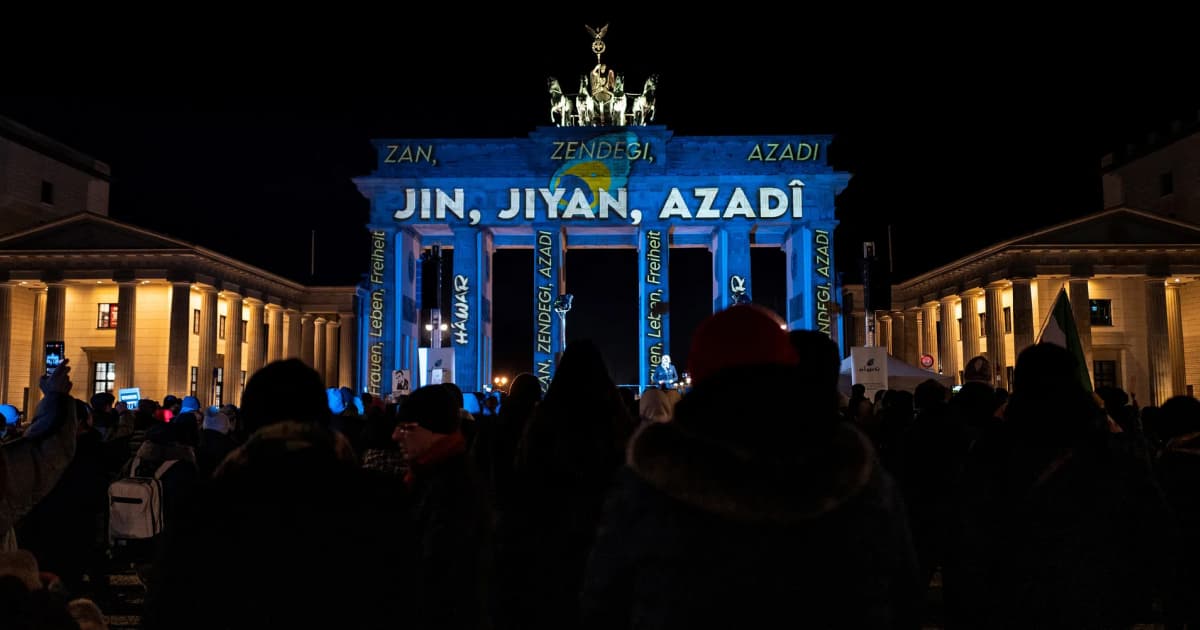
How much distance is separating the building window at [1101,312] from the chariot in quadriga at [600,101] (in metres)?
26.3

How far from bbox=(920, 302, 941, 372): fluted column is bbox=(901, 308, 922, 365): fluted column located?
701 mm

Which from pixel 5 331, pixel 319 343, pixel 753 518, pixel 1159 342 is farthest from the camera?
pixel 319 343

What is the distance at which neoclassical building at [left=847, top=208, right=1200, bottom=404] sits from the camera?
4166 centimetres

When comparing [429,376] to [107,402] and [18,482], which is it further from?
[18,482]

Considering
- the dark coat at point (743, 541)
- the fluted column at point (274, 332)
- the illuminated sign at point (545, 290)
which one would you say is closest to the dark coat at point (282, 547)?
the dark coat at point (743, 541)

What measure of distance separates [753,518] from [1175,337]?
50432 millimetres

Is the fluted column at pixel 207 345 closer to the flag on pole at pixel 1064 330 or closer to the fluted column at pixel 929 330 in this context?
the flag on pole at pixel 1064 330

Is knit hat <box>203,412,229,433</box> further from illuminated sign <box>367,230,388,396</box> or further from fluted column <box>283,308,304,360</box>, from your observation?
fluted column <box>283,308,304,360</box>

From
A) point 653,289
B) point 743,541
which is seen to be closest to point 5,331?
point 653,289

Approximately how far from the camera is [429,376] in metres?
23.1

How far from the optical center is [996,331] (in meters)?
43.2

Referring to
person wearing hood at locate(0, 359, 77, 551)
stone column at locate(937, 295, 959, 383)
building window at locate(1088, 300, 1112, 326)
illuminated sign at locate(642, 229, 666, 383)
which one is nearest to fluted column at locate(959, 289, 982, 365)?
stone column at locate(937, 295, 959, 383)

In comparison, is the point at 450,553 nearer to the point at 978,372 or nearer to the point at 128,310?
the point at 978,372

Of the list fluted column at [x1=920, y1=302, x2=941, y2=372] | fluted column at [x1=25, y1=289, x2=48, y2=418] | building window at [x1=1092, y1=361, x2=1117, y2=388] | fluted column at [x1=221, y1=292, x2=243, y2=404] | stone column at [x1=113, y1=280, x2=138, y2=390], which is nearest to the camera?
stone column at [x1=113, y1=280, x2=138, y2=390]
